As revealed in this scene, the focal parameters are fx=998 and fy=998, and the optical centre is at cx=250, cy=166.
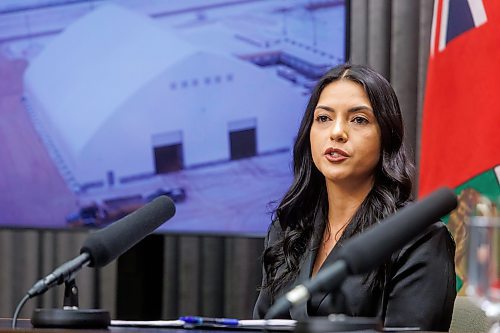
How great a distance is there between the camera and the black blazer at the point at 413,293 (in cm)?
214

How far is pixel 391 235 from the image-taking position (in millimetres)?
1283

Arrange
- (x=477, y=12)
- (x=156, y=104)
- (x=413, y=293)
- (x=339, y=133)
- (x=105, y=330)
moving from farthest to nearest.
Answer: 1. (x=156, y=104)
2. (x=477, y=12)
3. (x=339, y=133)
4. (x=413, y=293)
5. (x=105, y=330)

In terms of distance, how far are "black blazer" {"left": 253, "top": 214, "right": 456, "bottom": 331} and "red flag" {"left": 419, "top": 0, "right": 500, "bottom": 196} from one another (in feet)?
1.71

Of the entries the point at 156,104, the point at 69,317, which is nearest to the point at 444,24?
the point at 156,104

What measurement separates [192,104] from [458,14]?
0.87 m

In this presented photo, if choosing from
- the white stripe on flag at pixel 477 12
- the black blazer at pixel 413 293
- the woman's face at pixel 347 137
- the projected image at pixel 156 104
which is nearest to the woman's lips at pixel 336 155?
the woman's face at pixel 347 137

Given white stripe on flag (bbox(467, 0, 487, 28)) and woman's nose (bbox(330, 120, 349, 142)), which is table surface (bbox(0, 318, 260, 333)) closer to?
woman's nose (bbox(330, 120, 349, 142))

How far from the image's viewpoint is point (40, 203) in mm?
3223

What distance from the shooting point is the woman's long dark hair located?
2.32 meters

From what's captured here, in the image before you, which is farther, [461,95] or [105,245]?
[461,95]

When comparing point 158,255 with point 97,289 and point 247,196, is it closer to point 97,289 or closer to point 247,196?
point 247,196

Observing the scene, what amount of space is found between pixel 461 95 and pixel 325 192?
1.67ft

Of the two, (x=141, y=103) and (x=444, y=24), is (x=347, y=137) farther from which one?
(x=141, y=103)

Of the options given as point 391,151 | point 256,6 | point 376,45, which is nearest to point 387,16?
point 376,45
